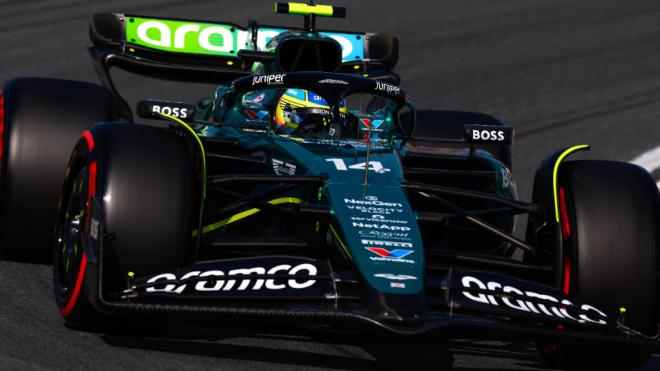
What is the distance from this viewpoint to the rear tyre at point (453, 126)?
10.0 metres

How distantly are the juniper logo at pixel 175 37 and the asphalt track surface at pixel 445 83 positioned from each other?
2951mm

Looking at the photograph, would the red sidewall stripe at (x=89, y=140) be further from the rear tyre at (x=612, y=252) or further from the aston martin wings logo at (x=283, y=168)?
the rear tyre at (x=612, y=252)

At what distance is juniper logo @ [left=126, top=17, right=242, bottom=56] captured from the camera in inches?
433

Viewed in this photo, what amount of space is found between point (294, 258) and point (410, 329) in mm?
832

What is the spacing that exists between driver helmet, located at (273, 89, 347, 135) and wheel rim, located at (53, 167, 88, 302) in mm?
1653

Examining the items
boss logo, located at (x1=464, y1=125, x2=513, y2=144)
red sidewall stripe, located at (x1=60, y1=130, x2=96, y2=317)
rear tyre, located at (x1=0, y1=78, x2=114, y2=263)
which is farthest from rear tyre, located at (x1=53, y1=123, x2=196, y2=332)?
boss logo, located at (x1=464, y1=125, x2=513, y2=144)

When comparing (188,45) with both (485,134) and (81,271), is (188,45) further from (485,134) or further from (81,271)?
(81,271)

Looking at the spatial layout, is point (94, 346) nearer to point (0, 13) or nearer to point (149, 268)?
point (149, 268)

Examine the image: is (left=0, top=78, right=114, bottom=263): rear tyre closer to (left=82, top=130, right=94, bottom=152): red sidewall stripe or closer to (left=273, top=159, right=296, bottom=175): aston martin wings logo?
(left=82, top=130, right=94, bottom=152): red sidewall stripe

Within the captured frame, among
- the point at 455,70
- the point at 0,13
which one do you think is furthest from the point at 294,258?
the point at 0,13

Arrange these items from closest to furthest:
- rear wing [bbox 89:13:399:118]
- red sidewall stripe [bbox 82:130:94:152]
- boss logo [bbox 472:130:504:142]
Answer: red sidewall stripe [bbox 82:130:94:152] < boss logo [bbox 472:130:504:142] < rear wing [bbox 89:13:399:118]

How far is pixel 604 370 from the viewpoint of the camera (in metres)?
6.77

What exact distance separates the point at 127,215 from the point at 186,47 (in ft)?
15.9

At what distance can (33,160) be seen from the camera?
794cm
